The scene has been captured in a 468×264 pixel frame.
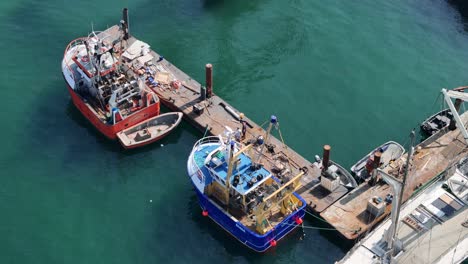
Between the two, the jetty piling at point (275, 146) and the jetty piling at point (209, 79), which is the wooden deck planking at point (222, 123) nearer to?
the jetty piling at point (275, 146)

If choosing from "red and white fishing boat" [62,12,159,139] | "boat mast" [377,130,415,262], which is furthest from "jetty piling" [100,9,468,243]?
"boat mast" [377,130,415,262]

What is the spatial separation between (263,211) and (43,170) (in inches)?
900

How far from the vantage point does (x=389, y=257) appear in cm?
4759

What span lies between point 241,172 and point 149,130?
14806 millimetres

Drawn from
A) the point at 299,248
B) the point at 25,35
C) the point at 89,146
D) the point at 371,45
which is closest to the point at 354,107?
the point at 371,45

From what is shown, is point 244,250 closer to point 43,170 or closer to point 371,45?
point 43,170

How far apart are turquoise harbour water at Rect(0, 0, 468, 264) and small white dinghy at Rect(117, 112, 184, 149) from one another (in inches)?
41.0

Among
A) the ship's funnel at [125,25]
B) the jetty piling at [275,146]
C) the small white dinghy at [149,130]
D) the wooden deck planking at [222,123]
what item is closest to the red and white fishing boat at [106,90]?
the small white dinghy at [149,130]

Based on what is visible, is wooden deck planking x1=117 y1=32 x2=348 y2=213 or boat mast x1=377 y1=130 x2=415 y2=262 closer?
boat mast x1=377 y1=130 x2=415 y2=262

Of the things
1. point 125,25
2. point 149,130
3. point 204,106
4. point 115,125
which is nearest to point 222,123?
point 204,106

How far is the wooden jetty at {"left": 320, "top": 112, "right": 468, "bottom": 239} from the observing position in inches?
2069

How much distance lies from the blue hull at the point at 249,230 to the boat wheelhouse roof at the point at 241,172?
9.09 feet

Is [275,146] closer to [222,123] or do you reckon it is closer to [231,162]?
[222,123]

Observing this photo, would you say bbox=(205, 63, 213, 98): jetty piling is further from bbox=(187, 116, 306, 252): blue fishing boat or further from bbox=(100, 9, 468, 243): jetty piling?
bbox=(187, 116, 306, 252): blue fishing boat
